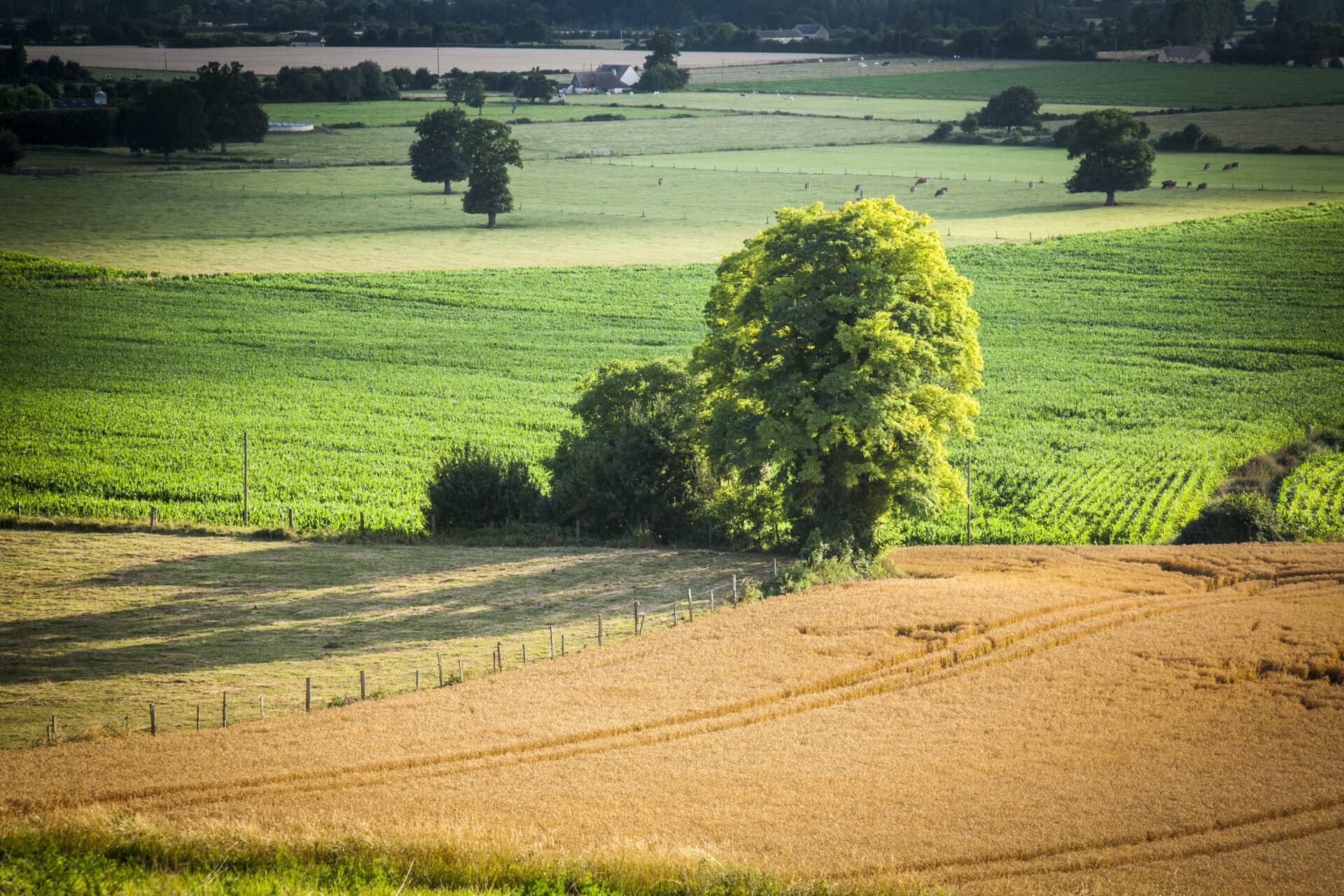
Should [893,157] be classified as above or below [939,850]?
above

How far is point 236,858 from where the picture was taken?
21.3 meters

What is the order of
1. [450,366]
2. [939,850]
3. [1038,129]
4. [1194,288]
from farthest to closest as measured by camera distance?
[1038,129]
[1194,288]
[450,366]
[939,850]

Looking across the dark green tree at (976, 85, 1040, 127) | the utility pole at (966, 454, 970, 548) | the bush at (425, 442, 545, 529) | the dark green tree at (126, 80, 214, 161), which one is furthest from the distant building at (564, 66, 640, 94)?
the bush at (425, 442, 545, 529)

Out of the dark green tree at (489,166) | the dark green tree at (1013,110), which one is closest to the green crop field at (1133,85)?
the dark green tree at (1013,110)

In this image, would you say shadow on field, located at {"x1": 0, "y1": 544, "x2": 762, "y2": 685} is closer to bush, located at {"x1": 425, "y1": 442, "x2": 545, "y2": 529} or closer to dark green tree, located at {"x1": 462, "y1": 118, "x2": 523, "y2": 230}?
bush, located at {"x1": 425, "y1": 442, "x2": 545, "y2": 529}

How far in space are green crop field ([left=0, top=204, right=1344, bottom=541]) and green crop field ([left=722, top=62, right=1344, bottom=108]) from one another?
181 ft

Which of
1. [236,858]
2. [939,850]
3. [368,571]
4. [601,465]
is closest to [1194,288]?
[601,465]

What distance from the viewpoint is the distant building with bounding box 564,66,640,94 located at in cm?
19475

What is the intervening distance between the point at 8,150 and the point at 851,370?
366 feet

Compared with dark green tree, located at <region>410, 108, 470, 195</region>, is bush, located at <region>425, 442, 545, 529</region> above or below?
below

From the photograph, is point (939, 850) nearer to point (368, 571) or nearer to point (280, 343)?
point (368, 571)

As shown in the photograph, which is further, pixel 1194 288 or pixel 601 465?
pixel 1194 288

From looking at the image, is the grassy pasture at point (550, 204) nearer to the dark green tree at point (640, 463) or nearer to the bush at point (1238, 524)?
the dark green tree at point (640, 463)

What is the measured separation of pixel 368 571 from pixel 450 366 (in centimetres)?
3802
